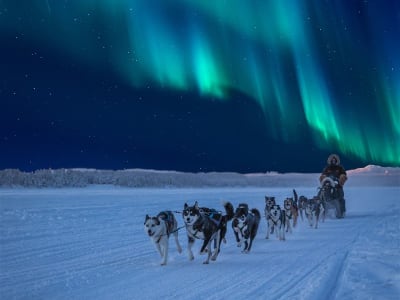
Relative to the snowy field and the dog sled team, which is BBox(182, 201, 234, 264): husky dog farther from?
the snowy field

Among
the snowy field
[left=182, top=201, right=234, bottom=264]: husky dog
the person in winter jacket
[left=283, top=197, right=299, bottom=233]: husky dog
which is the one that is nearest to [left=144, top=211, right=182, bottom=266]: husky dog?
the snowy field

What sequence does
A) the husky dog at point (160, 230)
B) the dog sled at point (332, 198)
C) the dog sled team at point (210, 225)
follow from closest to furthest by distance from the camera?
the husky dog at point (160, 230) → the dog sled team at point (210, 225) → the dog sled at point (332, 198)

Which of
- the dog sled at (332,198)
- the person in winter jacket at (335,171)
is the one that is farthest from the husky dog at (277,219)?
the person in winter jacket at (335,171)

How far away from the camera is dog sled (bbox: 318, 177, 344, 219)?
22.0 metres

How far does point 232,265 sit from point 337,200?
1411 centimetres

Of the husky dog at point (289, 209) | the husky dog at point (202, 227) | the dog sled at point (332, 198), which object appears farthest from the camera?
the dog sled at point (332, 198)

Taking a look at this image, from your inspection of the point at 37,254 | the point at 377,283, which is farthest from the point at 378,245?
the point at 37,254

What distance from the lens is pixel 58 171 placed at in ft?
287

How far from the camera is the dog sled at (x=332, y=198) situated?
21953 mm

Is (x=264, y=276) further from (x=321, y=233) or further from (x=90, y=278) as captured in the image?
(x=321, y=233)

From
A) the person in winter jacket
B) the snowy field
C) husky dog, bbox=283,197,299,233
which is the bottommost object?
the snowy field

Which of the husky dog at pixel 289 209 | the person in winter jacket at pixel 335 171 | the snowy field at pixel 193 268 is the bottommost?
the snowy field at pixel 193 268

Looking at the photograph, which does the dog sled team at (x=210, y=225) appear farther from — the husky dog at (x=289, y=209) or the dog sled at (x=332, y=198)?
the dog sled at (x=332, y=198)

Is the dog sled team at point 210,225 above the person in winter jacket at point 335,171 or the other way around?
the other way around
